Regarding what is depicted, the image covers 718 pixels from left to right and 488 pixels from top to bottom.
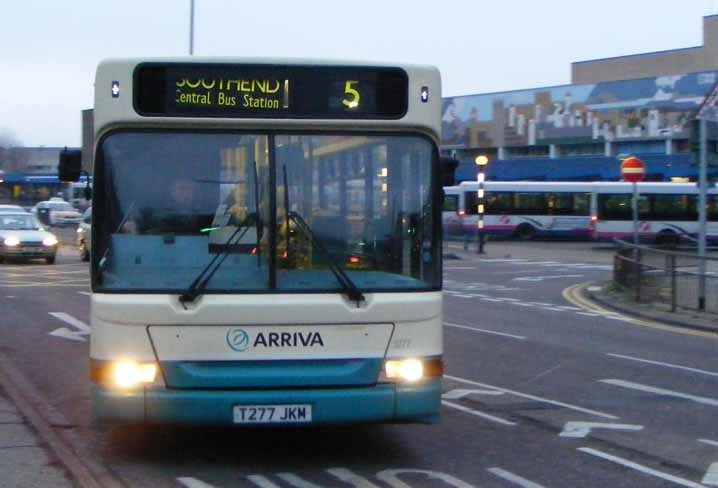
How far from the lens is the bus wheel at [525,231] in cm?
5338

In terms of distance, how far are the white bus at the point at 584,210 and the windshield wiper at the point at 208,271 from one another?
41.7 metres

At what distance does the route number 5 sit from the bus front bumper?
80.2 inches

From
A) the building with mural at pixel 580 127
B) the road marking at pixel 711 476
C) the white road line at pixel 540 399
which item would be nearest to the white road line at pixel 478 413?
the white road line at pixel 540 399

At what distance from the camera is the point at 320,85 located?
317 inches

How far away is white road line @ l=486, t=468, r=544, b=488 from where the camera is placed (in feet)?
25.0

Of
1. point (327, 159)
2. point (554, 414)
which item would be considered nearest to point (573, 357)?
point (554, 414)

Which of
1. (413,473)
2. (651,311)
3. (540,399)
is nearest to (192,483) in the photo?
(413,473)

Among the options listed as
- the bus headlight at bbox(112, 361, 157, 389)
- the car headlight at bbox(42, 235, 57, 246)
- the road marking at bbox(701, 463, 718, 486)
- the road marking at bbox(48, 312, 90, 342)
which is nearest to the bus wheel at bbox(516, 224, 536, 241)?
the car headlight at bbox(42, 235, 57, 246)

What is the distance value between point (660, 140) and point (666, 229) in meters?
22.4

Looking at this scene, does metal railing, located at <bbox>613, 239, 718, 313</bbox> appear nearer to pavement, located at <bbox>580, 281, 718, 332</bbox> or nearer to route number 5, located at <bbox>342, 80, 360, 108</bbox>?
pavement, located at <bbox>580, 281, 718, 332</bbox>

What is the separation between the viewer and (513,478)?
308 inches

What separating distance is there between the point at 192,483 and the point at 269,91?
282 centimetres

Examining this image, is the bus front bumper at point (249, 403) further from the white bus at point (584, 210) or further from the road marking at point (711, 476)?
the white bus at point (584, 210)

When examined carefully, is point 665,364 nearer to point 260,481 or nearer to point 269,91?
point 260,481
